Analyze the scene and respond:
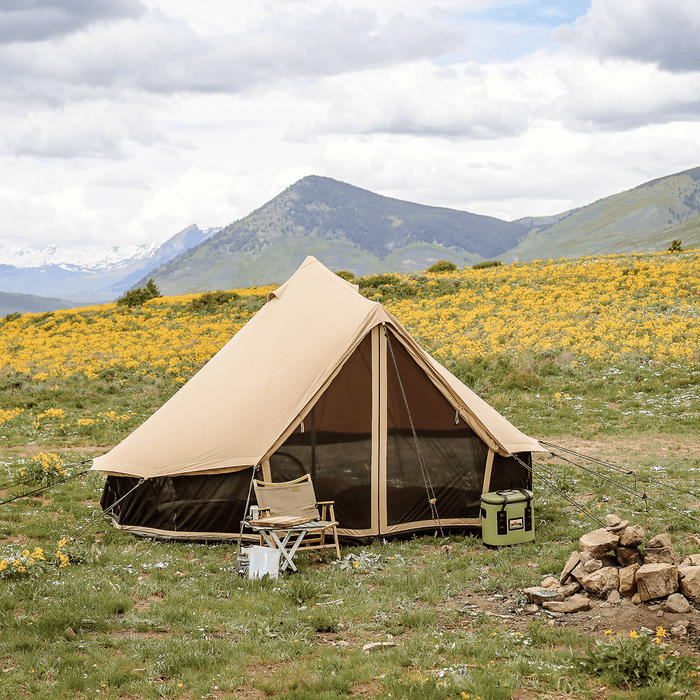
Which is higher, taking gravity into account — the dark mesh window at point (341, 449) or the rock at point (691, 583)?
the dark mesh window at point (341, 449)

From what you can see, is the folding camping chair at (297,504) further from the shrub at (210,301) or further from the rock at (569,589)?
the shrub at (210,301)

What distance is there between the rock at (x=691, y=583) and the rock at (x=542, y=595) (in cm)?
125

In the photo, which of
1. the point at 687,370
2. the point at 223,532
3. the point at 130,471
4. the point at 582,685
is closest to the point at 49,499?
the point at 130,471

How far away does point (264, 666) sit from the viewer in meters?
6.21

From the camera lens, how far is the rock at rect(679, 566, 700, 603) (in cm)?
671

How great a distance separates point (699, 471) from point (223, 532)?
9.46 m

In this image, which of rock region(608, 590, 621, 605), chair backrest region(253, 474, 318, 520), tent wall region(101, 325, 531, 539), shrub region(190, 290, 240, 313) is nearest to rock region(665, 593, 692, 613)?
rock region(608, 590, 621, 605)

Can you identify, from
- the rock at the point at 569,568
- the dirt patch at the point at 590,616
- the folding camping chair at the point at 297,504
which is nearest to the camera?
the dirt patch at the point at 590,616

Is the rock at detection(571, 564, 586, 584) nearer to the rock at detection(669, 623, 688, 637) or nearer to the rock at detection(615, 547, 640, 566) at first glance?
the rock at detection(615, 547, 640, 566)

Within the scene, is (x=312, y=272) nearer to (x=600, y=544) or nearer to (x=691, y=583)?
(x=600, y=544)

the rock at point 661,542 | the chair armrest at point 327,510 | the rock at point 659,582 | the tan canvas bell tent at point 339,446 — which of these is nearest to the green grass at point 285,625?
the tan canvas bell tent at point 339,446

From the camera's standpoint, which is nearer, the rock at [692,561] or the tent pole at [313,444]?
the rock at [692,561]

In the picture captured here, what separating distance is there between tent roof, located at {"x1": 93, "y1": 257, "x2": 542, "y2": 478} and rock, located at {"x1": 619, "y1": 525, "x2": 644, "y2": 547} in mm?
3011

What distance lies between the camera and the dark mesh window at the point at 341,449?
10289 mm
